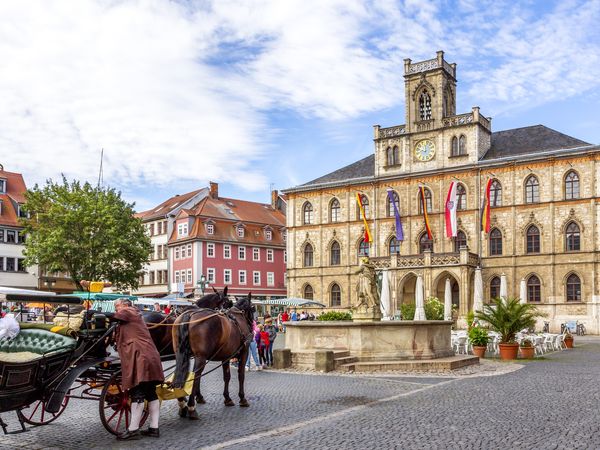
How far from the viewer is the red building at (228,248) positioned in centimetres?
6488

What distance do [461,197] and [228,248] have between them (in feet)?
81.0

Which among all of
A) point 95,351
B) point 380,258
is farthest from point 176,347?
point 380,258

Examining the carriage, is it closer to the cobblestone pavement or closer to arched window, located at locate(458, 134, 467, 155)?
the cobblestone pavement

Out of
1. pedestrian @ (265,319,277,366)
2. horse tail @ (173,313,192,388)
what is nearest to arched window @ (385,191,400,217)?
pedestrian @ (265,319,277,366)

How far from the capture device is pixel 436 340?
69.5 ft

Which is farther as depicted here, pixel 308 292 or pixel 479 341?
pixel 308 292

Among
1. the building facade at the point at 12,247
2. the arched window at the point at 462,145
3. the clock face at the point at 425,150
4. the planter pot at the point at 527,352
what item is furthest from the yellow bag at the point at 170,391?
the building facade at the point at 12,247

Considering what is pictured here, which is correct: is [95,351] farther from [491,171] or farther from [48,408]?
[491,171]

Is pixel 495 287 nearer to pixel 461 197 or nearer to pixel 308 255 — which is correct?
pixel 461 197

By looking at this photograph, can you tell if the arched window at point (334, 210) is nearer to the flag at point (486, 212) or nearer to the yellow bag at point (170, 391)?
the flag at point (486, 212)

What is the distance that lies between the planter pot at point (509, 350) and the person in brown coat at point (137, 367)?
16585mm

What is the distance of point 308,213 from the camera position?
58156 mm

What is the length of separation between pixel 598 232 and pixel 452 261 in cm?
944

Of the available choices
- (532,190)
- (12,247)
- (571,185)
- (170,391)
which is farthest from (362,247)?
(170,391)
